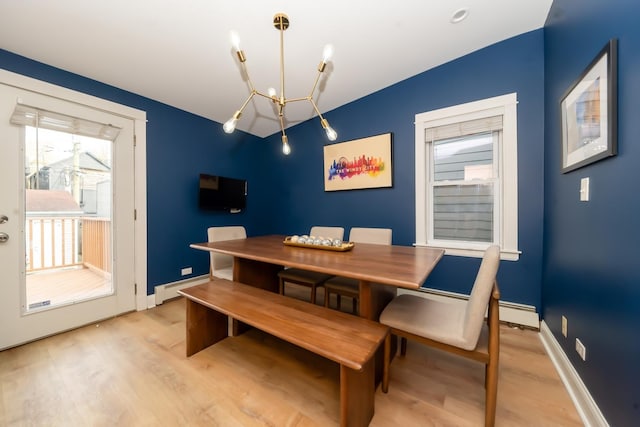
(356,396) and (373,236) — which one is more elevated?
(373,236)

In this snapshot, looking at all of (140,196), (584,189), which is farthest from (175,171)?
(584,189)

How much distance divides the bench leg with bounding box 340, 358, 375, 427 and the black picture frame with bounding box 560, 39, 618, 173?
164 cm

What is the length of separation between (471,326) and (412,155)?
81.9 inches

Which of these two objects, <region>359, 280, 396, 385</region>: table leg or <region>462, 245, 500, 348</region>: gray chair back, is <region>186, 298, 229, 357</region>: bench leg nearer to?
<region>359, 280, 396, 385</region>: table leg

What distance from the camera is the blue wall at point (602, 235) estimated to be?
1.00 meters

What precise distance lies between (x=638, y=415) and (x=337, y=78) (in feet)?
10.1

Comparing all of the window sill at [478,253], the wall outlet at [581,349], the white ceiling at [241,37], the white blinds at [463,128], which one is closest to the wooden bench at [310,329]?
the wall outlet at [581,349]

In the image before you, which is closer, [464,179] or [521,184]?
[521,184]

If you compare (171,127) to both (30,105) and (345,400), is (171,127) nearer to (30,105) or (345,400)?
(30,105)

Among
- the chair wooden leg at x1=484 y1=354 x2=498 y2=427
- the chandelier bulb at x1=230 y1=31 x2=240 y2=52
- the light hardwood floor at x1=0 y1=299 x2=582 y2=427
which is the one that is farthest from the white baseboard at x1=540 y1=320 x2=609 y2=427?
the chandelier bulb at x1=230 y1=31 x2=240 y2=52

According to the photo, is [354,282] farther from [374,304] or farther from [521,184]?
[521,184]

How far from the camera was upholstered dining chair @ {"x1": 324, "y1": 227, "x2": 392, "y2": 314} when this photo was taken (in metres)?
2.04

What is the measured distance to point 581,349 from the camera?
1371mm


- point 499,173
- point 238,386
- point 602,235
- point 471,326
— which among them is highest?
point 499,173
